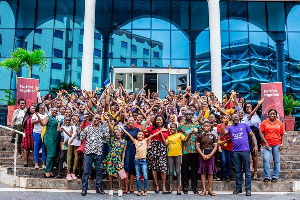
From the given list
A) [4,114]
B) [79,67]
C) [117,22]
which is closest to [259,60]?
[117,22]

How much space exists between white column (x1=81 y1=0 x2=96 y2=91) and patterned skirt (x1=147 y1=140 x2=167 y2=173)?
9.94 meters

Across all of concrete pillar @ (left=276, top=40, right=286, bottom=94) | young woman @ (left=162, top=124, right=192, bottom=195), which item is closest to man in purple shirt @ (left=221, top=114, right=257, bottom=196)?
young woman @ (left=162, top=124, right=192, bottom=195)

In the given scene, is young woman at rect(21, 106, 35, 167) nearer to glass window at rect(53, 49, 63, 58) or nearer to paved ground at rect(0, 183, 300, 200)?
paved ground at rect(0, 183, 300, 200)

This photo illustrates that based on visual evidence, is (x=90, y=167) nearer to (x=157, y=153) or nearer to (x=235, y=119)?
(x=157, y=153)

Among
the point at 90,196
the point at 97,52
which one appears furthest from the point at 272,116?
the point at 97,52

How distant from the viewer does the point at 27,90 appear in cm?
1245

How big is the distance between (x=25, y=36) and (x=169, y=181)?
16149mm

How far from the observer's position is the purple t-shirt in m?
6.71

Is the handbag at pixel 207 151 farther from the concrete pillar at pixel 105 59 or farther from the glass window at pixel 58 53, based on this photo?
the glass window at pixel 58 53

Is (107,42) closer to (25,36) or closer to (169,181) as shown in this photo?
(25,36)

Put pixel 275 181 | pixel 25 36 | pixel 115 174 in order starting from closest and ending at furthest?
pixel 115 174 → pixel 275 181 → pixel 25 36

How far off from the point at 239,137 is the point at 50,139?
15.5 feet

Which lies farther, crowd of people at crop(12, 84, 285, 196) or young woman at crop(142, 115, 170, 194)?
young woman at crop(142, 115, 170, 194)

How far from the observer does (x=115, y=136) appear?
687 centimetres
